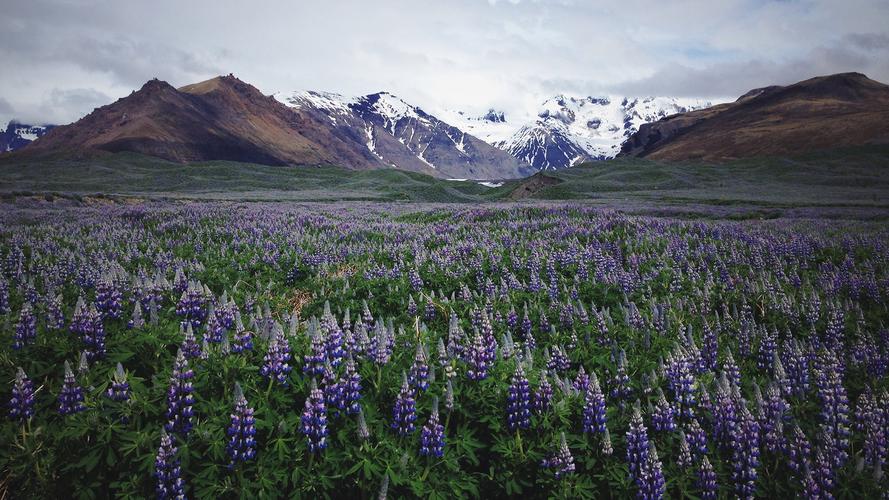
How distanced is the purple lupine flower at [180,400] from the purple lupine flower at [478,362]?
2100mm

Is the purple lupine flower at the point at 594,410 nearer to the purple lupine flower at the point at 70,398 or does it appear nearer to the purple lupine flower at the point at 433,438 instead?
the purple lupine flower at the point at 433,438

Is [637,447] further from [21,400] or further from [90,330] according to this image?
[90,330]

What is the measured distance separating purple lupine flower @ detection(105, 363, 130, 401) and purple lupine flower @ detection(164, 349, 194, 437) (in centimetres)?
27

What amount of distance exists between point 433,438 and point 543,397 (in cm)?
95

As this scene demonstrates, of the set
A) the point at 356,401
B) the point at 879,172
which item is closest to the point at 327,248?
the point at 356,401

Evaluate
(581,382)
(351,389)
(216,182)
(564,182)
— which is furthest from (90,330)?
(216,182)

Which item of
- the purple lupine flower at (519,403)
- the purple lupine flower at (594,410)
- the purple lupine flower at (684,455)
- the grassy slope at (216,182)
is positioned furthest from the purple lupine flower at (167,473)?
the grassy slope at (216,182)

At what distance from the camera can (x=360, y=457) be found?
9.73 ft

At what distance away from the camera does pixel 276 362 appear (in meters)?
3.45

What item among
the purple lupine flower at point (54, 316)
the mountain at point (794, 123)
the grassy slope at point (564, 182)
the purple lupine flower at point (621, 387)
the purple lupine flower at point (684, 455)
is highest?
the mountain at point (794, 123)

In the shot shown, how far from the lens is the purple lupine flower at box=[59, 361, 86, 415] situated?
3.07 metres

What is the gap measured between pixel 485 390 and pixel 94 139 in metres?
232

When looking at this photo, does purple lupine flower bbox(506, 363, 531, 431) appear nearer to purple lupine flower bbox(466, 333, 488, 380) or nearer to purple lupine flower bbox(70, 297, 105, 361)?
purple lupine flower bbox(466, 333, 488, 380)

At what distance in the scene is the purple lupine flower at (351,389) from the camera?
3.32m
